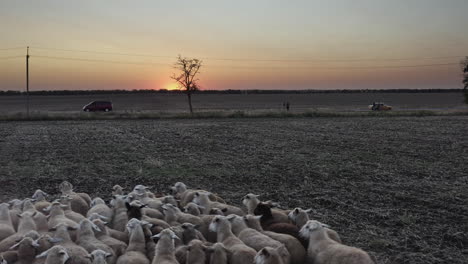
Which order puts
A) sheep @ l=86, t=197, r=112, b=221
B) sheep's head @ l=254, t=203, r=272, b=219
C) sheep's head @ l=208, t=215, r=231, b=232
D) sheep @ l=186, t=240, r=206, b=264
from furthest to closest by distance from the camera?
1. sheep @ l=86, t=197, r=112, b=221
2. sheep's head @ l=254, t=203, r=272, b=219
3. sheep's head @ l=208, t=215, r=231, b=232
4. sheep @ l=186, t=240, r=206, b=264

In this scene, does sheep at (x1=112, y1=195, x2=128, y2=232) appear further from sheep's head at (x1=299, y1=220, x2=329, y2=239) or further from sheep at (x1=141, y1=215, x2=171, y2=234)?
sheep's head at (x1=299, y1=220, x2=329, y2=239)

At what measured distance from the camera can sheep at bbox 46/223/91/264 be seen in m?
5.54

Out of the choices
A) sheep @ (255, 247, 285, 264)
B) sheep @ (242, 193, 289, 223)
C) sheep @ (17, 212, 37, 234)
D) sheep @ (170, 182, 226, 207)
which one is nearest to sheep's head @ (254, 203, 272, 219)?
sheep @ (242, 193, 289, 223)

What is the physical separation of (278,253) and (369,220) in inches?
166

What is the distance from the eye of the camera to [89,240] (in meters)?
6.42

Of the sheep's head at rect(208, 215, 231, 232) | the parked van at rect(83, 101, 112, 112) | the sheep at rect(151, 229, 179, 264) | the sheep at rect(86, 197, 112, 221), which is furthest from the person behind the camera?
the parked van at rect(83, 101, 112, 112)

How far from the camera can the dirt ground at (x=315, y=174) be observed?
28.0 ft

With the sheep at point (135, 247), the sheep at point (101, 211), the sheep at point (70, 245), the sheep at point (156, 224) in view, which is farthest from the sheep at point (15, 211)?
the sheep at point (135, 247)

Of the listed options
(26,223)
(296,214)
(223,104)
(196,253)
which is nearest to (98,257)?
(196,253)

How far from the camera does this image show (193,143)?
898 inches

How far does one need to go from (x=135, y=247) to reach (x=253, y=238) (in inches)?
72.4

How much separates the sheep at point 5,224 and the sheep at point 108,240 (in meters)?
1.50

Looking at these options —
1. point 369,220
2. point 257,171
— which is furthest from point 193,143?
point 369,220

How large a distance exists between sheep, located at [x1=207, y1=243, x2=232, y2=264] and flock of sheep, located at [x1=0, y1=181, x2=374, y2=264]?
0.01 metres
